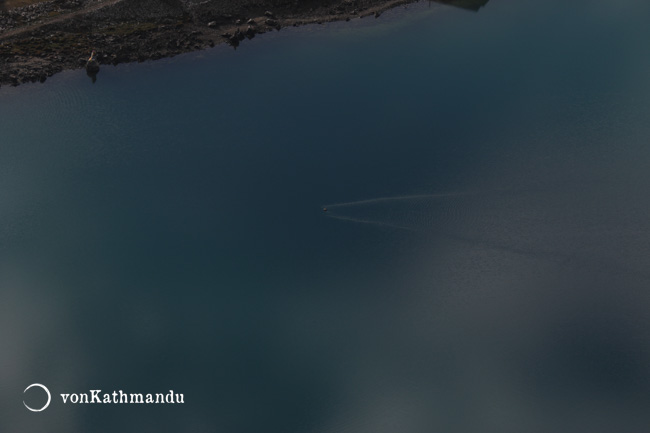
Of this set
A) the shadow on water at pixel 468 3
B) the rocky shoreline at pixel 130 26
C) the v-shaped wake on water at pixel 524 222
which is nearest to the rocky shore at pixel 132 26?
the rocky shoreline at pixel 130 26

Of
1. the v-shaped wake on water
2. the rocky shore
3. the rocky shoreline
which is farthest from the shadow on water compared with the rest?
the v-shaped wake on water

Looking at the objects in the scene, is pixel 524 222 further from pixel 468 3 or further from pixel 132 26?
pixel 132 26

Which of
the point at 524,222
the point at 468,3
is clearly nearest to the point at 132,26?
the point at 468,3

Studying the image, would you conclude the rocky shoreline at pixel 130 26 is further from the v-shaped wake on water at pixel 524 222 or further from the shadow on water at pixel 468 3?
the v-shaped wake on water at pixel 524 222

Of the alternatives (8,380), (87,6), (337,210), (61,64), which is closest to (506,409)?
(337,210)

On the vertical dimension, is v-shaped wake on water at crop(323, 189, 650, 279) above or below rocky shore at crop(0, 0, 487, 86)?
below

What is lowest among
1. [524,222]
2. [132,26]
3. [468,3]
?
[524,222]

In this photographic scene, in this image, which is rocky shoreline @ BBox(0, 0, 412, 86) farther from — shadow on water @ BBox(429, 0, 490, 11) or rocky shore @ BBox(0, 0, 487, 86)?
shadow on water @ BBox(429, 0, 490, 11)

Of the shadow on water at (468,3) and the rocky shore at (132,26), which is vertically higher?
the rocky shore at (132,26)

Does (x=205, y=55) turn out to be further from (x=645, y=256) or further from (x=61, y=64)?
(x=645, y=256)
